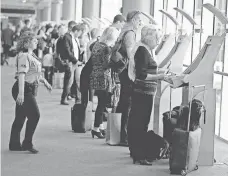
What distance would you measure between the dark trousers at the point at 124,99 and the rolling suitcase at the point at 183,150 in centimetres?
134

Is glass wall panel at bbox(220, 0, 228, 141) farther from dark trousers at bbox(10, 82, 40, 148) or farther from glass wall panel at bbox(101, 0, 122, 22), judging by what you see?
glass wall panel at bbox(101, 0, 122, 22)

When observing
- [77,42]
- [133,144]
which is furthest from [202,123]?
[77,42]

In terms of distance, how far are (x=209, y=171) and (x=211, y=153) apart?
297 millimetres

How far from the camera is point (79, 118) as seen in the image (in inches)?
357

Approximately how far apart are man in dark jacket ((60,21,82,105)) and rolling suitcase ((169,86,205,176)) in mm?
5218

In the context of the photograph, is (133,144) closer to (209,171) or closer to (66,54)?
(209,171)

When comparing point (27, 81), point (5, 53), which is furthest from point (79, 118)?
point (5, 53)

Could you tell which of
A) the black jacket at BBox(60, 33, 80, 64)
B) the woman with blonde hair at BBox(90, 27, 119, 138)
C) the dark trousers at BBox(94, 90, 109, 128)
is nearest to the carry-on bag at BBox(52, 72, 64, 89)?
the black jacket at BBox(60, 33, 80, 64)

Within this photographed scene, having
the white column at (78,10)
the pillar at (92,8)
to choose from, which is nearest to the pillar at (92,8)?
the pillar at (92,8)

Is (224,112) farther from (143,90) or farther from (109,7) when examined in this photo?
(109,7)

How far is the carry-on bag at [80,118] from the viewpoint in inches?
357

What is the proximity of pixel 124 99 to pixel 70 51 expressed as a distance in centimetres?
397

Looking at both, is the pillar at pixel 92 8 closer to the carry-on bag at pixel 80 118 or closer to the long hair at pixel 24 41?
the carry-on bag at pixel 80 118

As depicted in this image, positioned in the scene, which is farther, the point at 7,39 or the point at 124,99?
the point at 7,39
